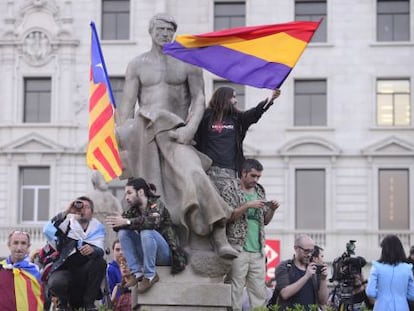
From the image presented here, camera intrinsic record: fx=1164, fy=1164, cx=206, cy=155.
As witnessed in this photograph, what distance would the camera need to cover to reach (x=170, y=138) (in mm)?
11383

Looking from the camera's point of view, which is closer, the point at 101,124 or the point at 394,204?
the point at 101,124

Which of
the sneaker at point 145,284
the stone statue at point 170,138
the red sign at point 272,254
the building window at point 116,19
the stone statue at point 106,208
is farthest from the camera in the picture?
the building window at point 116,19

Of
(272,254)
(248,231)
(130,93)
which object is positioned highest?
(130,93)

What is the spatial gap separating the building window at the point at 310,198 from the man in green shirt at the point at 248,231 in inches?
1227

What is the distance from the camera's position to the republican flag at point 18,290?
11695 mm

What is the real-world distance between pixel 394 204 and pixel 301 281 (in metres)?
31.8

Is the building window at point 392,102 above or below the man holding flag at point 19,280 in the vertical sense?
above

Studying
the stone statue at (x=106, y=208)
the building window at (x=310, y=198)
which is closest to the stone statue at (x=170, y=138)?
the stone statue at (x=106, y=208)

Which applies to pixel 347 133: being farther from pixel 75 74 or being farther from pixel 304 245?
Answer: pixel 304 245

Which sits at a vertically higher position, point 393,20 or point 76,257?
point 393,20

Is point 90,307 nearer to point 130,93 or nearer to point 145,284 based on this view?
point 145,284

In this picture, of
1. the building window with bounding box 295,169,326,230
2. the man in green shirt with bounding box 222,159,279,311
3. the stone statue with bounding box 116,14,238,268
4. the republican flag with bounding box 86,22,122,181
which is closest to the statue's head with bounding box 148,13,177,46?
the stone statue with bounding box 116,14,238,268

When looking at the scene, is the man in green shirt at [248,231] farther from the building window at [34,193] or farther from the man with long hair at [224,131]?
the building window at [34,193]

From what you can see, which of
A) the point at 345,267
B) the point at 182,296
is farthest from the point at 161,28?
the point at 345,267
